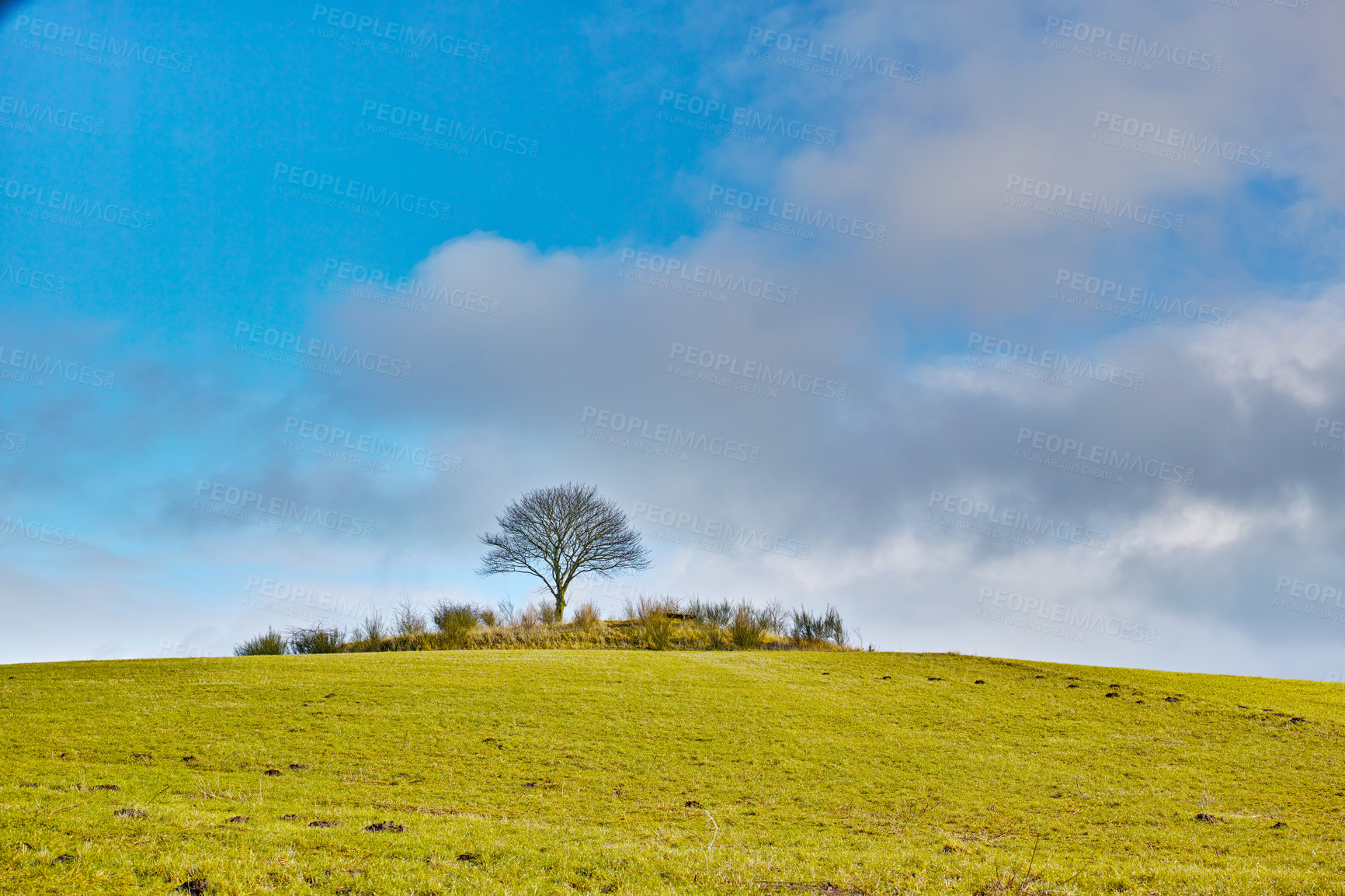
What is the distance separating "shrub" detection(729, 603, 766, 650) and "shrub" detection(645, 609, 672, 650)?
11.7 feet

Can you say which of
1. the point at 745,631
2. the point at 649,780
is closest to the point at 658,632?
the point at 745,631

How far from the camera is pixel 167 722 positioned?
19781 mm

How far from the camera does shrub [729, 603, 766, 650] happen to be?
136 feet

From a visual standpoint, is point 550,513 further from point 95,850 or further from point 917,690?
point 95,850

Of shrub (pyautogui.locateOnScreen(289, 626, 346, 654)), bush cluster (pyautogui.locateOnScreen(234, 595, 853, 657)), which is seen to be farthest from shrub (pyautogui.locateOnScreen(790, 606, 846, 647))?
shrub (pyautogui.locateOnScreen(289, 626, 346, 654))

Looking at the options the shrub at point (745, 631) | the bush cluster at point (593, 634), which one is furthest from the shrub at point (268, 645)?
the shrub at point (745, 631)

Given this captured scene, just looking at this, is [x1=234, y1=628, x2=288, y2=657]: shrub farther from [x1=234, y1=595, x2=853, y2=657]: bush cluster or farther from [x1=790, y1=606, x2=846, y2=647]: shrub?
[x1=790, y1=606, x2=846, y2=647]: shrub

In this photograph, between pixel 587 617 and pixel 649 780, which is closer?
pixel 649 780

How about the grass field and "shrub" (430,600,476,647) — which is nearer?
the grass field

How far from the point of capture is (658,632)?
40.2 m

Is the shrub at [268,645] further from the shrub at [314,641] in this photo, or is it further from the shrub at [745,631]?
the shrub at [745,631]

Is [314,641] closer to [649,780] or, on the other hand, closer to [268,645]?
[268,645]

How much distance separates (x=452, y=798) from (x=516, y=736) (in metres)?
4.97

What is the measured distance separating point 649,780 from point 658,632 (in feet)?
76.5
